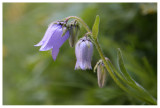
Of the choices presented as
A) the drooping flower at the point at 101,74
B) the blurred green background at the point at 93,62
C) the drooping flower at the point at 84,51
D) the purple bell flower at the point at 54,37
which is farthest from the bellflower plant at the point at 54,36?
the blurred green background at the point at 93,62

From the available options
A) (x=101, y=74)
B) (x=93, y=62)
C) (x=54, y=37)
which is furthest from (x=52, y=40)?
(x=93, y=62)

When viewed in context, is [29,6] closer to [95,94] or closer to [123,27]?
[123,27]

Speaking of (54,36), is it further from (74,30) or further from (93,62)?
(93,62)

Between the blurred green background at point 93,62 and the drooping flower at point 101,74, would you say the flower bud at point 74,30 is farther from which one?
the blurred green background at point 93,62

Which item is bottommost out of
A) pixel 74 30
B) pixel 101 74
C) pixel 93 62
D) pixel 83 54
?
pixel 101 74

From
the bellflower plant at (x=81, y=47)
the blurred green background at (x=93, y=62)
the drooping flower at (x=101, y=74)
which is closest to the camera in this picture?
the bellflower plant at (x=81, y=47)

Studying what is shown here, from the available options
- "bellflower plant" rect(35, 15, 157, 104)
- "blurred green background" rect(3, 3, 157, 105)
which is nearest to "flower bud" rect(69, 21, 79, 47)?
"bellflower plant" rect(35, 15, 157, 104)
